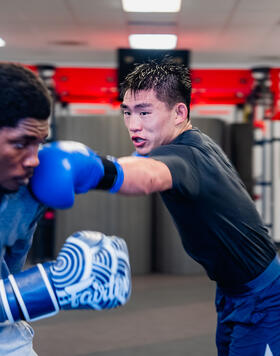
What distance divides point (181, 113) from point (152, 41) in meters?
4.70

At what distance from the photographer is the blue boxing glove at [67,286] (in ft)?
3.47

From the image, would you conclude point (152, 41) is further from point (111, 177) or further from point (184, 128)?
point (111, 177)

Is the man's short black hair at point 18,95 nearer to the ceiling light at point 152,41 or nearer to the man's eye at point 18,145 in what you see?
the man's eye at point 18,145

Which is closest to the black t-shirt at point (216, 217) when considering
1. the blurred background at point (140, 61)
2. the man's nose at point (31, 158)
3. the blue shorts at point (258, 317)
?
the blue shorts at point (258, 317)

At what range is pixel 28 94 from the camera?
39.9 inches

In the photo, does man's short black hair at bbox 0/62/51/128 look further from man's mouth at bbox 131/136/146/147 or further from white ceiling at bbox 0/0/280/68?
white ceiling at bbox 0/0/280/68

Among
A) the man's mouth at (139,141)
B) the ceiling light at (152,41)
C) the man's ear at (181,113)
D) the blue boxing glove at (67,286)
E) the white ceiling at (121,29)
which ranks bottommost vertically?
the blue boxing glove at (67,286)

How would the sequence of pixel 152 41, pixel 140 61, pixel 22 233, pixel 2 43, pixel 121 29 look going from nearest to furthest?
1. pixel 22 233
2. pixel 121 29
3. pixel 140 61
4. pixel 152 41
5. pixel 2 43

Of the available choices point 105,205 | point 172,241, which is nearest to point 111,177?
point 105,205

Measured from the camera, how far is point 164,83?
1.69 m

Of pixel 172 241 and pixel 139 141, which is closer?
pixel 139 141

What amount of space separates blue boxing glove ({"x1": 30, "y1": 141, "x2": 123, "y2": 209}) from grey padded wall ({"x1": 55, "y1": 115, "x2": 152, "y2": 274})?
4010 millimetres

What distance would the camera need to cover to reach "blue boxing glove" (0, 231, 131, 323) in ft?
3.47

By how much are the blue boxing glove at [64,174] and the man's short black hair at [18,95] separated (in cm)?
9
